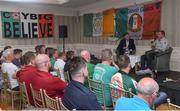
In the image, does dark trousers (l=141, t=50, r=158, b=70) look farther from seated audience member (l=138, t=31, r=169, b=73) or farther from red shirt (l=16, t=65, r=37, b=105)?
red shirt (l=16, t=65, r=37, b=105)

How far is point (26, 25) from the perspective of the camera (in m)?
9.82

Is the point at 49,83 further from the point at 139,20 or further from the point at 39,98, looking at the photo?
the point at 139,20

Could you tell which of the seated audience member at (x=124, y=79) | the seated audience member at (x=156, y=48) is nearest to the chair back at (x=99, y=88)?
the seated audience member at (x=124, y=79)

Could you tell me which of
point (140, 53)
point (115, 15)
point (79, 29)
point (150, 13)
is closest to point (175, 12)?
point (150, 13)

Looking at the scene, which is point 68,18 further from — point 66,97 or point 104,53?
point 66,97

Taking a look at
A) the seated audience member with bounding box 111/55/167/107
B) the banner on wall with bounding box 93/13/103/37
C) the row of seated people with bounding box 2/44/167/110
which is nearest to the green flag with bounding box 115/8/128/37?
the banner on wall with bounding box 93/13/103/37

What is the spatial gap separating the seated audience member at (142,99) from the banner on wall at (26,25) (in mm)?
8247

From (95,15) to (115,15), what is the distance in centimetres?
133

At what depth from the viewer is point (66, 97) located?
2.29m

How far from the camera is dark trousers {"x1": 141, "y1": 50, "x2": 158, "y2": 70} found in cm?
697

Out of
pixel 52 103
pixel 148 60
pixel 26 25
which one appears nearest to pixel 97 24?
pixel 26 25

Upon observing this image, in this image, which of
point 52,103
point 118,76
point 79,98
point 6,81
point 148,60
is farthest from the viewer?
point 148,60

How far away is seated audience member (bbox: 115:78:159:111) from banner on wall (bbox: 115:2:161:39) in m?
5.73

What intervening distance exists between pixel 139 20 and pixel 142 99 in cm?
635
